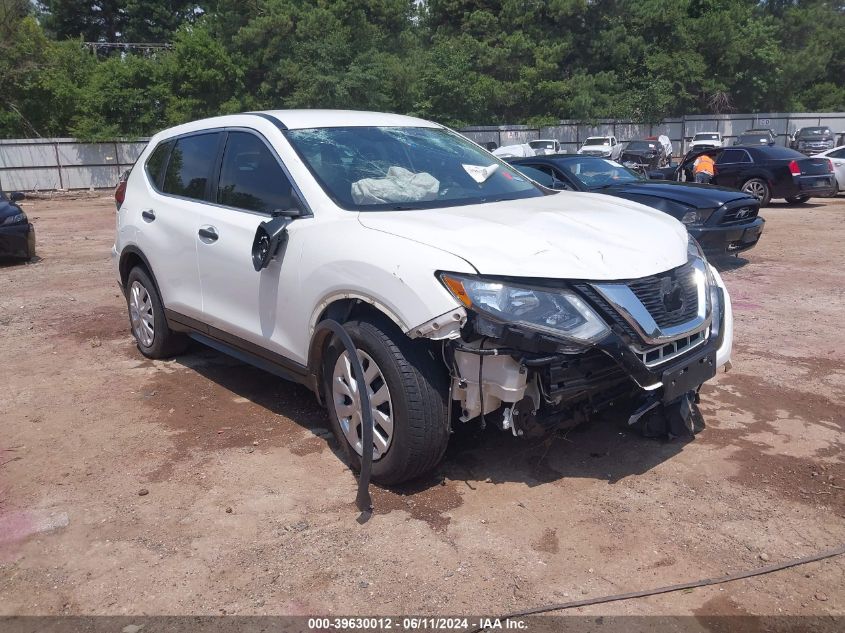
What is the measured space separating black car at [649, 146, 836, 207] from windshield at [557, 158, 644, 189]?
586cm

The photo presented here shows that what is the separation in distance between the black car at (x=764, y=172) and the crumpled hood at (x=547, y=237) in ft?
39.6

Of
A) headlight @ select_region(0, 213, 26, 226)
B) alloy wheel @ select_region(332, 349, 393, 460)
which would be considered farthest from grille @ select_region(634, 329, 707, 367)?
headlight @ select_region(0, 213, 26, 226)

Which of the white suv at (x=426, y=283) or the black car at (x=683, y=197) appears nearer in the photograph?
the white suv at (x=426, y=283)

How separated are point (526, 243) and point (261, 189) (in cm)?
181

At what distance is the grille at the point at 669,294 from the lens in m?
3.44

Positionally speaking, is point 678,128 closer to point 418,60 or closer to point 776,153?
point 418,60

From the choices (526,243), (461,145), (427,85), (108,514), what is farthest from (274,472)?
(427,85)

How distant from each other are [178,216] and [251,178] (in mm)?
867

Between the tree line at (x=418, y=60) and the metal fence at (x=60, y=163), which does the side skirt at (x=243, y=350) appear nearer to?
the metal fence at (x=60, y=163)

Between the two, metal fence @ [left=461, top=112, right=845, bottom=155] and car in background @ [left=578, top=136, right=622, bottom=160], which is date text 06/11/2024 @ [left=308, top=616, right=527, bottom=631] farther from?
metal fence @ [left=461, top=112, right=845, bottom=155]

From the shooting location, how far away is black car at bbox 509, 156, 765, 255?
8711 millimetres

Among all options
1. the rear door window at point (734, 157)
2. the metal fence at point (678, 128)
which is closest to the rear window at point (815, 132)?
the metal fence at point (678, 128)

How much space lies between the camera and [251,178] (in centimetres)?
454

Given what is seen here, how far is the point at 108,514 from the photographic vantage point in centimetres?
367
